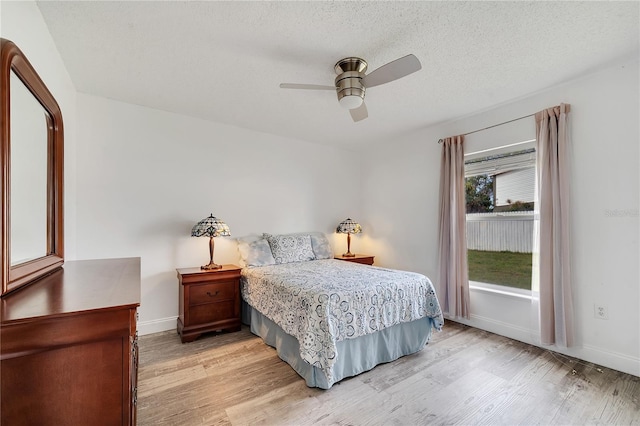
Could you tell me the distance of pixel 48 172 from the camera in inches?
67.4

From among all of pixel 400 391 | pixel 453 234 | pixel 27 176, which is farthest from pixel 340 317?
pixel 27 176

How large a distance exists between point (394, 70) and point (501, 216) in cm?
228

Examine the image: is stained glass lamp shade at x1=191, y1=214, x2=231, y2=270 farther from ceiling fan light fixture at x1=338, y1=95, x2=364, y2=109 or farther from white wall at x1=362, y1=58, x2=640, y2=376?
white wall at x1=362, y1=58, x2=640, y2=376

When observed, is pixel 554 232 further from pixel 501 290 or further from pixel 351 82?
pixel 351 82

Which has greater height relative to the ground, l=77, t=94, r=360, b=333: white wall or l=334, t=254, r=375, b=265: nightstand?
l=77, t=94, r=360, b=333: white wall

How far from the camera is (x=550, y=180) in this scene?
259 cm

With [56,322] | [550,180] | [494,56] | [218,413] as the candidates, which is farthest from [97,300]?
[550,180]

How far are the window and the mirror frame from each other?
3.83 meters

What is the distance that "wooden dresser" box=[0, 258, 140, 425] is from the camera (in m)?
0.82

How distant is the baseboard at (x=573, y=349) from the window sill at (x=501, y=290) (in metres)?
0.31

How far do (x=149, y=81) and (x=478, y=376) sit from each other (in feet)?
12.5

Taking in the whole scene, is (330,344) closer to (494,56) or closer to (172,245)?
(172,245)

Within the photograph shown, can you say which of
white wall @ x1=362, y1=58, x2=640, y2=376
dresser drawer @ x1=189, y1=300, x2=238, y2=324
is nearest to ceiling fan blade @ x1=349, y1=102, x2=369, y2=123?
white wall @ x1=362, y1=58, x2=640, y2=376

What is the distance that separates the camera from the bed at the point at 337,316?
205 cm
